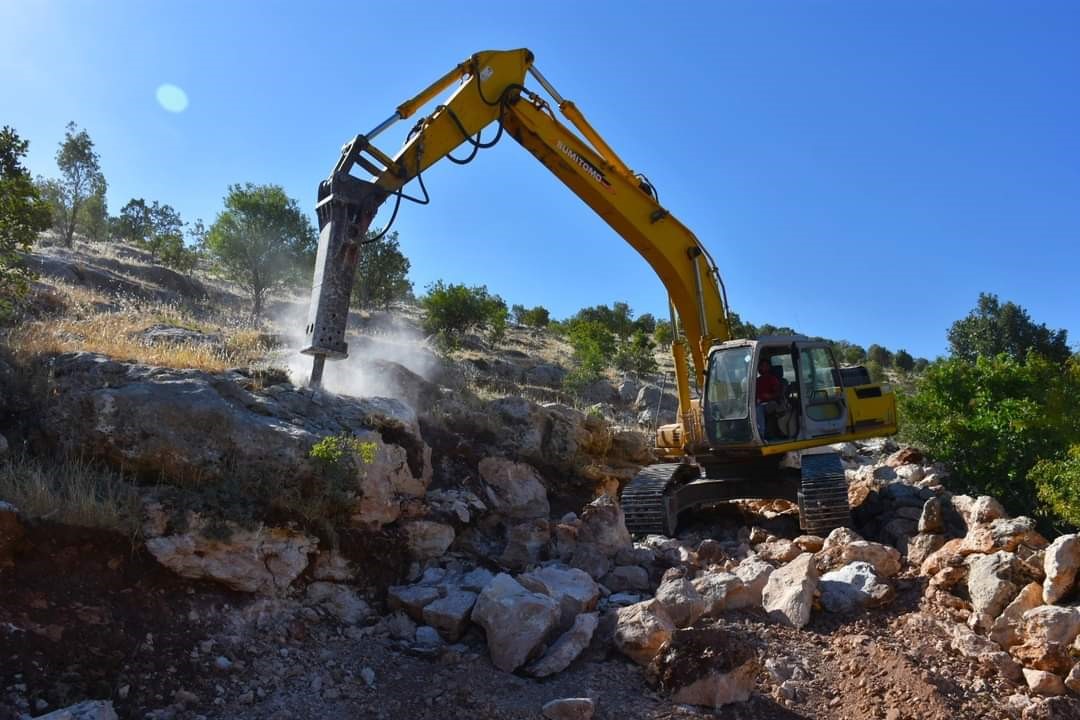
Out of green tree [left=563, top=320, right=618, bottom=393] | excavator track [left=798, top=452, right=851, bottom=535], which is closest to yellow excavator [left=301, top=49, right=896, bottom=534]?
excavator track [left=798, top=452, right=851, bottom=535]

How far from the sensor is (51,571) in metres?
4.91

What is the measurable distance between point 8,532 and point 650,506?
6752 mm

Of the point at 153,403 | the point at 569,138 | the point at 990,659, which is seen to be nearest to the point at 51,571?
the point at 153,403

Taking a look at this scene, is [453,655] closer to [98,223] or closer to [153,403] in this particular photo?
[153,403]

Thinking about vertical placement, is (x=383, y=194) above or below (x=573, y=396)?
above

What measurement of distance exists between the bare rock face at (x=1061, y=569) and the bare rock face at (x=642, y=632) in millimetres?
2838

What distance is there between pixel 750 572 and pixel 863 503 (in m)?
3.67

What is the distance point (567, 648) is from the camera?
17.9 feet

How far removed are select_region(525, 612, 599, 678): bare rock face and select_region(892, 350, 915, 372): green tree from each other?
144ft

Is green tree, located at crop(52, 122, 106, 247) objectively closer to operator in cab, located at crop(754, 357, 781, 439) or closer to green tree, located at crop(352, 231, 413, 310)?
green tree, located at crop(352, 231, 413, 310)

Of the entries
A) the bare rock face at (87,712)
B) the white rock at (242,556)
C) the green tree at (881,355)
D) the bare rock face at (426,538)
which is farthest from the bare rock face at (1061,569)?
the green tree at (881,355)

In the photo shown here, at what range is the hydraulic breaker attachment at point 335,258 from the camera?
7.71 m

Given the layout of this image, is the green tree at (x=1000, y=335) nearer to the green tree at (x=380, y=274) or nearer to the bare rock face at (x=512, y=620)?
the green tree at (x=380, y=274)

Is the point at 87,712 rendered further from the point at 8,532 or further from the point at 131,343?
the point at 131,343
